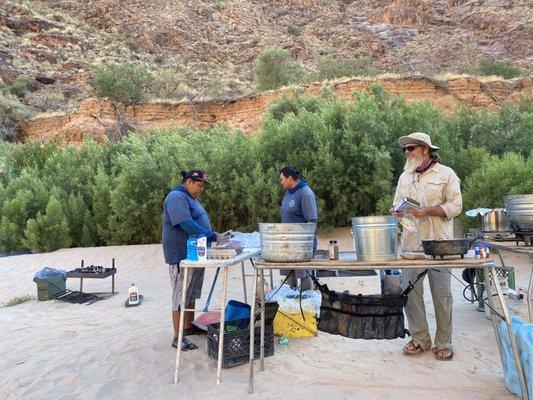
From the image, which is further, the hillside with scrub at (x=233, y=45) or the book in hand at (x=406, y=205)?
the hillside with scrub at (x=233, y=45)

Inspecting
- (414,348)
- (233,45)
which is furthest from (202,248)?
(233,45)

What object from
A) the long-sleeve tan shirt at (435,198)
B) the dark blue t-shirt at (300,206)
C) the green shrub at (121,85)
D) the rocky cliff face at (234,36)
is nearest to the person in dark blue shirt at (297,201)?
the dark blue t-shirt at (300,206)

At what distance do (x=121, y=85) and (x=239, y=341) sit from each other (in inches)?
911

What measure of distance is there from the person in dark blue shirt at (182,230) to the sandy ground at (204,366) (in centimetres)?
52

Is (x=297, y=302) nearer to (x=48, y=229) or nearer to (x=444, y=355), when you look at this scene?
(x=444, y=355)

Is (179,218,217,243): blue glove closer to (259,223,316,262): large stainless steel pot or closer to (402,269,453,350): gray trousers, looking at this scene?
(259,223,316,262): large stainless steel pot

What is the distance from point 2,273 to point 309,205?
27.8ft

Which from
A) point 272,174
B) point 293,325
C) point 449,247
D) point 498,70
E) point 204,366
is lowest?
point 204,366

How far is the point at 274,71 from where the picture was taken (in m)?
29.5

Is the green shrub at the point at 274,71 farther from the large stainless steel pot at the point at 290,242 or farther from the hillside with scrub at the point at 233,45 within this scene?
the large stainless steel pot at the point at 290,242

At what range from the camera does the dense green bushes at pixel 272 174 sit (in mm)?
9969

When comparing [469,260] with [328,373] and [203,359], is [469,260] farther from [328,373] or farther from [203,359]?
[203,359]

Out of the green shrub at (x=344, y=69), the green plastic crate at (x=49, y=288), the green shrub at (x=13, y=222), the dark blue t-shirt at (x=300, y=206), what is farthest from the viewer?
the green shrub at (x=344, y=69)

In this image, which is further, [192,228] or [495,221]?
[495,221]
